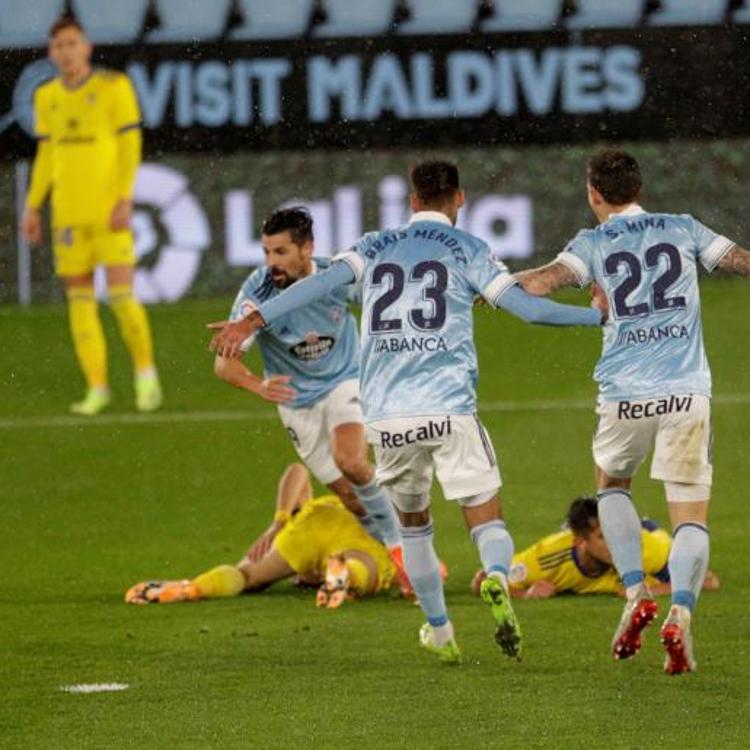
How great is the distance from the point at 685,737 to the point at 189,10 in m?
14.1

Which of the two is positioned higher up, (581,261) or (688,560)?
(581,261)

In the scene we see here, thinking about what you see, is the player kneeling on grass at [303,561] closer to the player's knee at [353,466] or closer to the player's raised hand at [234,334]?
the player's knee at [353,466]

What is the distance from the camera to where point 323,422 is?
11.1 m

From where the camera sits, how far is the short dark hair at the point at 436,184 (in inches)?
347

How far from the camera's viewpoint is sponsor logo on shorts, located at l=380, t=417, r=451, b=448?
→ 8.68 metres

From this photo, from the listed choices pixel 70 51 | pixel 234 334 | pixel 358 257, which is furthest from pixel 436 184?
pixel 70 51

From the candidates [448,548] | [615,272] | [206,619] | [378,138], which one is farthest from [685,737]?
[378,138]

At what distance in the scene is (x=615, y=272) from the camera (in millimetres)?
8680

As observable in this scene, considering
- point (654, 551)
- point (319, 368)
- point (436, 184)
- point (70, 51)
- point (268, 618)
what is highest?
point (70, 51)

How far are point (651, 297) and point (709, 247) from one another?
0.28m

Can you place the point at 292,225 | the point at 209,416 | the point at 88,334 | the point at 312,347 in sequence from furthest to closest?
the point at 209,416 → the point at 88,334 → the point at 312,347 → the point at 292,225

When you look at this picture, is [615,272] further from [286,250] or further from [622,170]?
[286,250]

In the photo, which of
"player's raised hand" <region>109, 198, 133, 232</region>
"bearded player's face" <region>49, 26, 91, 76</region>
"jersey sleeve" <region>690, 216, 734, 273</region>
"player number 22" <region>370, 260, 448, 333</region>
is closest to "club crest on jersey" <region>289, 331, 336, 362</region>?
"player number 22" <region>370, 260, 448, 333</region>

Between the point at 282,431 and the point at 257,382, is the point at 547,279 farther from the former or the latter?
the point at 282,431
